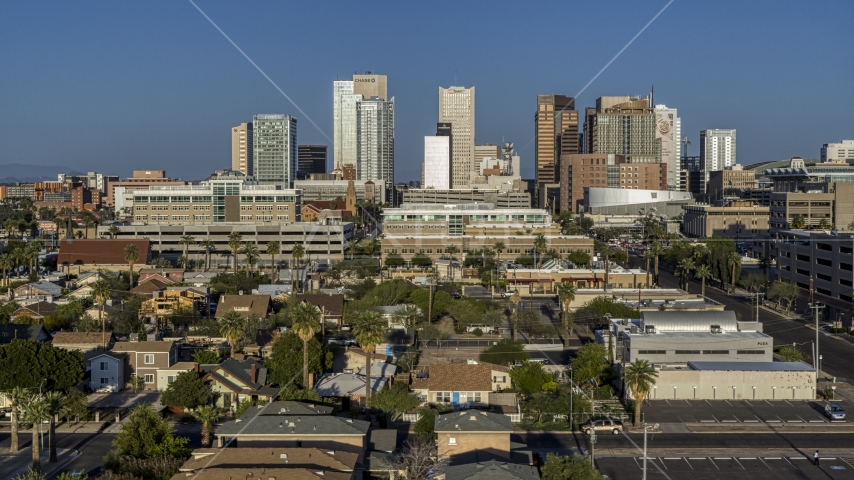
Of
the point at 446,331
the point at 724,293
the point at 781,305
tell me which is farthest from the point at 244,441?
the point at 724,293

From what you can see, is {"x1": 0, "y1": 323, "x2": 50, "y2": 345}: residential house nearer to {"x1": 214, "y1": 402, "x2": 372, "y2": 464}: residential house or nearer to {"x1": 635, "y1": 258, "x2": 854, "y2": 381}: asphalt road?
{"x1": 214, "y1": 402, "x2": 372, "y2": 464}: residential house

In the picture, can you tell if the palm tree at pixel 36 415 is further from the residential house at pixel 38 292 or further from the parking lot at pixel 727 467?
the residential house at pixel 38 292

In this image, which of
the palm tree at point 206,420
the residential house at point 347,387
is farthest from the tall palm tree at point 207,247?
the palm tree at point 206,420

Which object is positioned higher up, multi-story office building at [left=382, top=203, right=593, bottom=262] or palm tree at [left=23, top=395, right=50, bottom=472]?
multi-story office building at [left=382, top=203, right=593, bottom=262]

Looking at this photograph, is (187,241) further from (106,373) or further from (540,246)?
(106,373)

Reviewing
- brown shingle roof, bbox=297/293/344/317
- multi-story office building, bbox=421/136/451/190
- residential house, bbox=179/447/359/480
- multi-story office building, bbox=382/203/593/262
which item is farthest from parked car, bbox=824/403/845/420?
multi-story office building, bbox=421/136/451/190

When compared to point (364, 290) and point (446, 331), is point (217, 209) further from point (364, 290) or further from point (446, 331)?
point (446, 331)
